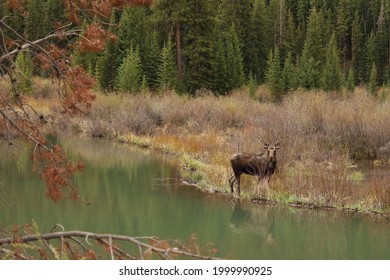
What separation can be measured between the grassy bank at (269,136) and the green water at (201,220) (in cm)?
71

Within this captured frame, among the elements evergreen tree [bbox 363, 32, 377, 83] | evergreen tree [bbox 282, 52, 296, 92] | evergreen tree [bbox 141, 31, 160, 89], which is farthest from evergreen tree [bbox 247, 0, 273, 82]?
evergreen tree [bbox 141, 31, 160, 89]

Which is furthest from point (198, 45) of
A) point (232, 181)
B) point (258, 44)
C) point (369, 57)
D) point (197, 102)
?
point (232, 181)

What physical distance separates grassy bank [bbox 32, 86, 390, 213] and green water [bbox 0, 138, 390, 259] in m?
0.71

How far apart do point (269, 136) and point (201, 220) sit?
6142 mm

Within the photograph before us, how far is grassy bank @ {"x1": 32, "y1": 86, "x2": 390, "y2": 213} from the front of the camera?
1448 cm

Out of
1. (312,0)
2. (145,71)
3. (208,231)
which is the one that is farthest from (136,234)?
(312,0)

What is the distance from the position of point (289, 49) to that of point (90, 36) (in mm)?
56289

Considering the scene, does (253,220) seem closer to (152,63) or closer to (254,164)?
(254,164)

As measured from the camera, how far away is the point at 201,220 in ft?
44.2

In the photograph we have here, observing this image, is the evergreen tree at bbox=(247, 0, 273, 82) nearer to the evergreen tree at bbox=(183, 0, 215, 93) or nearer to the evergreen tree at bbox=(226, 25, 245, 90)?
the evergreen tree at bbox=(226, 25, 245, 90)

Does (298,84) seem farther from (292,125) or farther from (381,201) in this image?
(381,201)

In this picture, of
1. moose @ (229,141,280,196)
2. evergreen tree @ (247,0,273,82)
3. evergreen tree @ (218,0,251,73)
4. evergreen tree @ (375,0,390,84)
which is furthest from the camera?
evergreen tree @ (375,0,390,84)

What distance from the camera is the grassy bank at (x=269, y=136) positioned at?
1448 centimetres

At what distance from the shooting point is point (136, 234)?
12406 millimetres
